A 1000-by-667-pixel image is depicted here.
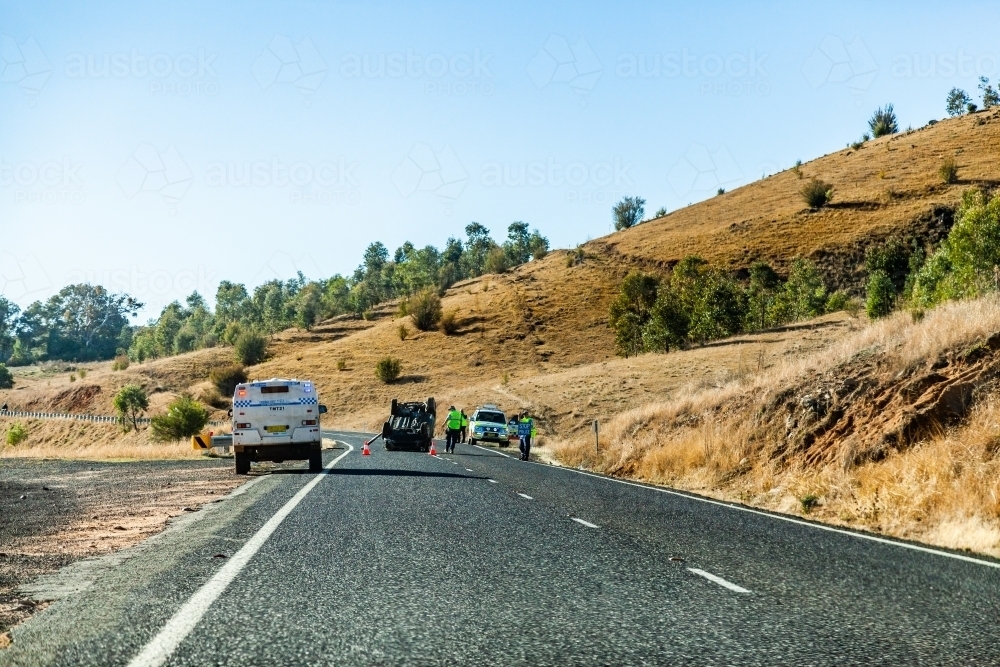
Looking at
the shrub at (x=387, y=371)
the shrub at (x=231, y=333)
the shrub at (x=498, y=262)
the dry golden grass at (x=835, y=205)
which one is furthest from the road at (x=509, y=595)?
the shrub at (x=231, y=333)

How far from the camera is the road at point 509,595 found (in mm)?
5820

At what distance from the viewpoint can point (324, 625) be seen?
Answer: 651cm

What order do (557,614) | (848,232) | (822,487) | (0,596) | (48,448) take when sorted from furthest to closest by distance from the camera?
(848,232) → (48,448) → (822,487) → (0,596) → (557,614)

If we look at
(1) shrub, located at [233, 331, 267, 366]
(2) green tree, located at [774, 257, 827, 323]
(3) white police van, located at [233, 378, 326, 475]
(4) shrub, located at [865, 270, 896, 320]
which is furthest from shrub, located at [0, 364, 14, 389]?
(3) white police van, located at [233, 378, 326, 475]

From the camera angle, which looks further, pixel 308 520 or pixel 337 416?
pixel 337 416

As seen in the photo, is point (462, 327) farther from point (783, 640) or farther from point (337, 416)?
point (783, 640)

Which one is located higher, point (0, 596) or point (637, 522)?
point (0, 596)

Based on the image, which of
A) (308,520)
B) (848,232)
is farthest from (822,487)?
(848,232)

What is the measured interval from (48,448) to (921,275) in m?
67.9

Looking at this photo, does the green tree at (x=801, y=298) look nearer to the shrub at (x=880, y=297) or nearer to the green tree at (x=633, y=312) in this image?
the shrub at (x=880, y=297)

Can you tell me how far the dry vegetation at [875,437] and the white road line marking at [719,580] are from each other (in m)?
4.37

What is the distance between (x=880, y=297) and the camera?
6438cm

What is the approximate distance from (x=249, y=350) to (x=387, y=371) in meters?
33.5

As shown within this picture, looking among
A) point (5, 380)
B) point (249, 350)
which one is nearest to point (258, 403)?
point (249, 350)
